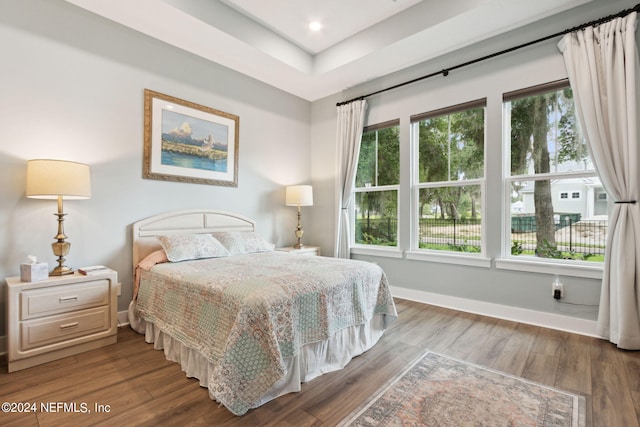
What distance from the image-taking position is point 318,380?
197 centimetres

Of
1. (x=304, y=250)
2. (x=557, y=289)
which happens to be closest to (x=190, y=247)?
(x=304, y=250)

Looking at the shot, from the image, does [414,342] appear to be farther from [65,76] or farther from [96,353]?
[65,76]

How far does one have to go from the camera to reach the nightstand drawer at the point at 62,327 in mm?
2096

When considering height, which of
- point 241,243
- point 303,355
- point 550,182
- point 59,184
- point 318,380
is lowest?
point 318,380

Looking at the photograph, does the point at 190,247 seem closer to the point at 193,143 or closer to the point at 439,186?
the point at 193,143

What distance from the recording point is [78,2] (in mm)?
2623

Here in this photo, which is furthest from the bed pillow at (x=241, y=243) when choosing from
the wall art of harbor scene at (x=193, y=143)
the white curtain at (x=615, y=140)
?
the white curtain at (x=615, y=140)

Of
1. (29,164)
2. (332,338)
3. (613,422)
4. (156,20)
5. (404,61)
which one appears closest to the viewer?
(613,422)

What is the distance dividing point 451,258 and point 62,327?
12.2 ft

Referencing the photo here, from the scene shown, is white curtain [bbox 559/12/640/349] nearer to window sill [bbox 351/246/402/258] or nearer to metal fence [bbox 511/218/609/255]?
metal fence [bbox 511/218/609/255]

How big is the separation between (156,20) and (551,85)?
12.7 ft

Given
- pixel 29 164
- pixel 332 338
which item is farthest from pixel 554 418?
pixel 29 164

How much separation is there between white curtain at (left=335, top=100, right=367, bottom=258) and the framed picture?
1.49 m

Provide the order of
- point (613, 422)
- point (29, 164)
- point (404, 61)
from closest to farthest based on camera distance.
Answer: point (613, 422) → point (29, 164) → point (404, 61)
